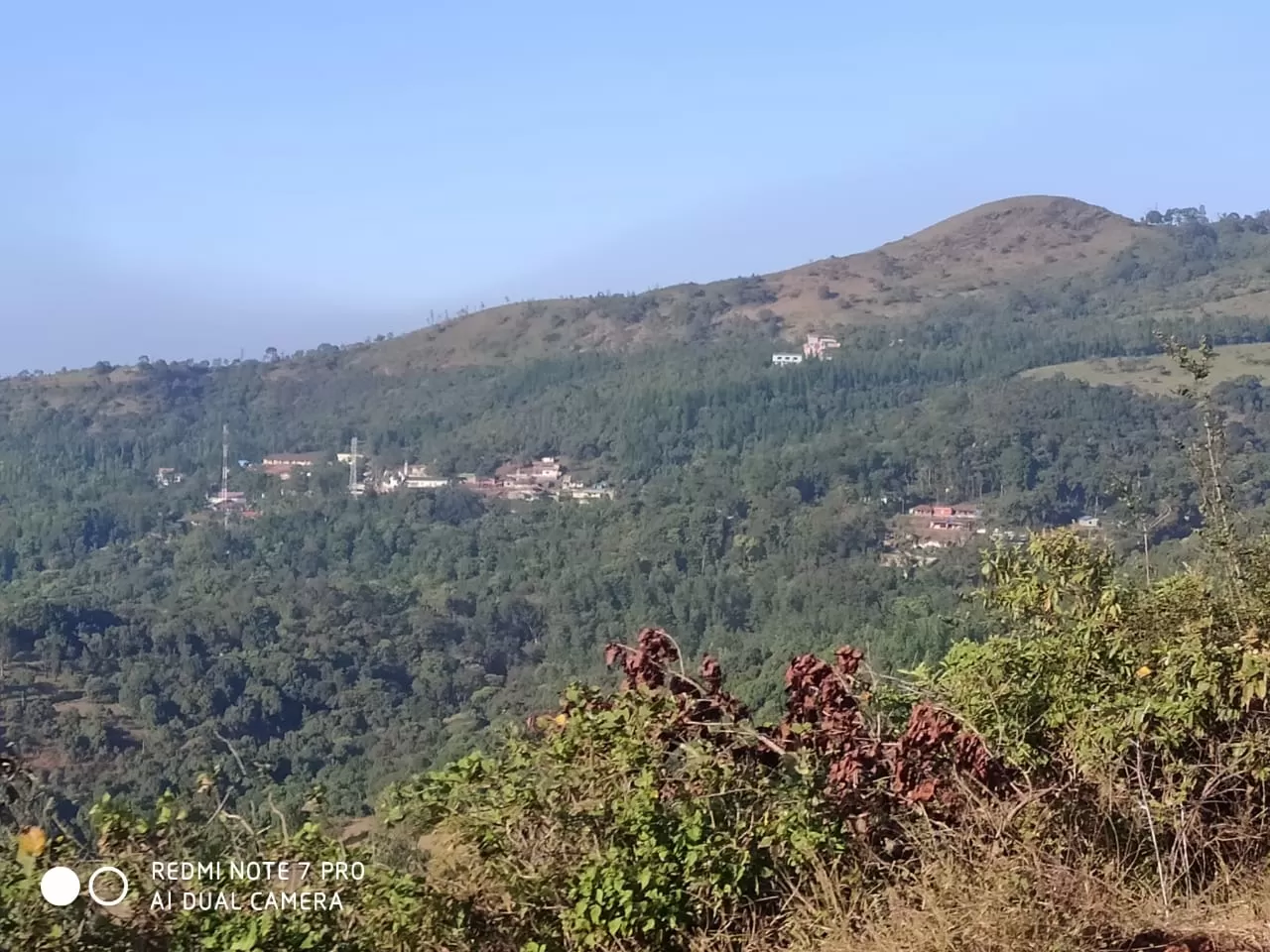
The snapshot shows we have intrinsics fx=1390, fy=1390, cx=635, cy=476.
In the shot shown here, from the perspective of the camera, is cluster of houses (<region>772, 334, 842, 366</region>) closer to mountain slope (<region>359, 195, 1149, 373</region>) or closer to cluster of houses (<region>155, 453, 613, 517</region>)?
mountain slope (<region>359, 195, 1149, 373</region>)

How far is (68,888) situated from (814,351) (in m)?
70.8

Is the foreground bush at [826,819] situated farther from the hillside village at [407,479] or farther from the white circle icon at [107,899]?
the hillside village at [407,479]

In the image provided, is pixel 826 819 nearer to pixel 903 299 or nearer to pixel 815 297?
pixel 903 299

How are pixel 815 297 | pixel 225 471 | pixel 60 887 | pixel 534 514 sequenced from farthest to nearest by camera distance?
pixel 815 297
pixel 225 471
pixel 534 514
pixel 60 887

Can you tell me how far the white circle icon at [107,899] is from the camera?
2.63 m

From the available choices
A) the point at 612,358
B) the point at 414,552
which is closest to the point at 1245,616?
the point at 414,552

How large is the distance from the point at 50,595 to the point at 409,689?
15280mm

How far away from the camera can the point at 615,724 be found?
3.28 metres

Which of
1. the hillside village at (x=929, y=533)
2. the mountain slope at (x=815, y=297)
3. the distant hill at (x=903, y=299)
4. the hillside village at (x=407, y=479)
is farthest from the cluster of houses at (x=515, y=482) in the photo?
the mountain slope at (x=815, y=297)

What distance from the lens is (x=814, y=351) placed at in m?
72.3

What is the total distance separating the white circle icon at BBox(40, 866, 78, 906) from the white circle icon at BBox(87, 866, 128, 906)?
0.01 m

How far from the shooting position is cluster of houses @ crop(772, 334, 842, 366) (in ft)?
228

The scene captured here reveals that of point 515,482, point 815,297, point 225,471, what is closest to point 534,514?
point 515,482

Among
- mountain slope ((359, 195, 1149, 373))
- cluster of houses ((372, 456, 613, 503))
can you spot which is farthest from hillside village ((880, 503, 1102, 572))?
mountain slope ((359, 195, 1149, 373))
